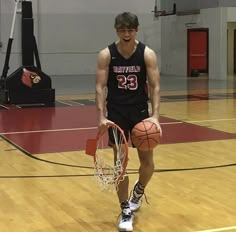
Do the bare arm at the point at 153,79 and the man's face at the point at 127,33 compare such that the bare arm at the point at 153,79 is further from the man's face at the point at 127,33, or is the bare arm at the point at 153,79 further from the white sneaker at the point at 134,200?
the white sneaker at the point at 134,200

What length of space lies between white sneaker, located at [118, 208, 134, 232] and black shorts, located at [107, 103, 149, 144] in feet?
1.86

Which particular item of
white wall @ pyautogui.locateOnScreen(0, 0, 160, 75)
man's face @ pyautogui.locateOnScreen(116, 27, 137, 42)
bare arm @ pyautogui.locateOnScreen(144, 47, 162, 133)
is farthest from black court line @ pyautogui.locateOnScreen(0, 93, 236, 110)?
white wall @ pyautogui.locateOnScreen(0, 0, 160, 75)

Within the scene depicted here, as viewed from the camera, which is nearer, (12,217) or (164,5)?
(12,217)

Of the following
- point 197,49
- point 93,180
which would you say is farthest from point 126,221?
point 197,49

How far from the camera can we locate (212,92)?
16.2 meters

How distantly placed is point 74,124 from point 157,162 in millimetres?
3642

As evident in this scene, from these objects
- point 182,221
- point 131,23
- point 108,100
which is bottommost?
point 182,221

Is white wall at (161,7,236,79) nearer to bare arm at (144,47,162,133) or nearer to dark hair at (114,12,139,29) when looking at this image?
bare arm at (144,47,162,133)

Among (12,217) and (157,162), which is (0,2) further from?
(12,217)

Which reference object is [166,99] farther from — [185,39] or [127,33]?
[127,33]

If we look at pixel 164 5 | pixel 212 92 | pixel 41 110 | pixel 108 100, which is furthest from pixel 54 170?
pixel 164 5

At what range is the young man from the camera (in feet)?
13.5

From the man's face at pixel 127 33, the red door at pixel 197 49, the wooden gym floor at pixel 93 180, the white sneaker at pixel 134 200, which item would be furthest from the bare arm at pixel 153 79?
the red door at pixel 197 49

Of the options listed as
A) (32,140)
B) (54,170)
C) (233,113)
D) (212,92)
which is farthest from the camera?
(212,92)
